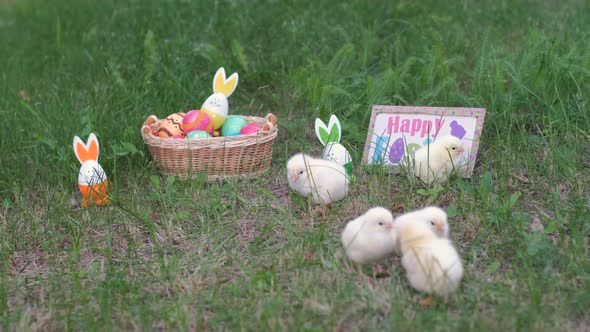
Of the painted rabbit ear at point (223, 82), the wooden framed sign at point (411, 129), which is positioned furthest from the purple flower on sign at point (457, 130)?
the painted rabbit ear at point (223, 82)

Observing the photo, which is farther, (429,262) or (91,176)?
(91,176)

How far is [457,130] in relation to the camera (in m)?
3.39

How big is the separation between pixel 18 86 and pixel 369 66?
90.6 inches

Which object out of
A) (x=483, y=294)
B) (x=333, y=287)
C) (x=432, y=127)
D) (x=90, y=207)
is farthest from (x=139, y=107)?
(x=483, y=294)

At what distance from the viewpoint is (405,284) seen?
8.14 feet

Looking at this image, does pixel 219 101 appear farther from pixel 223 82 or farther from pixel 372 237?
pixel 372 237

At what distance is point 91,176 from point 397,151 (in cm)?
147

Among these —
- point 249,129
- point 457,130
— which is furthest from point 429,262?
point 249,129

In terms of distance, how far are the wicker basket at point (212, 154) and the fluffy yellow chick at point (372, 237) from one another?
3.43 ft

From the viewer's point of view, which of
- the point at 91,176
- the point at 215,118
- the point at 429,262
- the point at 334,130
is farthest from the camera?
the point at 215,118

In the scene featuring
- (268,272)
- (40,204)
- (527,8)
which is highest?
(527,8)

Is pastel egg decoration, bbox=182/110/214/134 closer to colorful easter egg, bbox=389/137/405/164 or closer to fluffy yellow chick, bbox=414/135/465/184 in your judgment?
colorful easter egg, bbox=389/137/405/164

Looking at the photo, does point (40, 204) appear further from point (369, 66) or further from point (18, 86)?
point (369, 66)

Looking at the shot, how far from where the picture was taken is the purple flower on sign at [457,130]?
338cm
